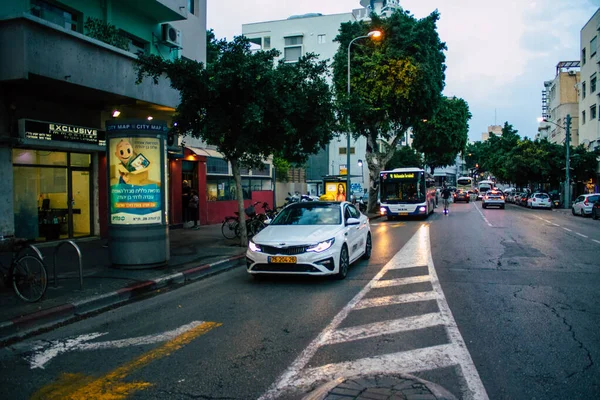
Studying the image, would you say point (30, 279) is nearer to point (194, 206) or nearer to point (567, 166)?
point (194, 206)

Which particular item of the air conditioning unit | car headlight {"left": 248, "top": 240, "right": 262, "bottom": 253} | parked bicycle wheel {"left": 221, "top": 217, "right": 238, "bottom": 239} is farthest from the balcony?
car headlight {"left": 248, "top": 240, "right": 262, "bottom": 253}

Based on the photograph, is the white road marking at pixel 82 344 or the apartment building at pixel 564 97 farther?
the apartment building at pixel 564 97

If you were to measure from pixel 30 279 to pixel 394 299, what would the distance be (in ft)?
18.3

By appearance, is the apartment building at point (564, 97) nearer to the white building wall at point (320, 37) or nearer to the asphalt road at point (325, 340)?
the white building wall at point (320, 37)

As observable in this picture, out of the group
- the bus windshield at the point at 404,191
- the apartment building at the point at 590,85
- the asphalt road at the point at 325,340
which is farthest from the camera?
the apartment building at the point at 590,85

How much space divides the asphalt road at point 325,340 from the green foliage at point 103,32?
8.28m

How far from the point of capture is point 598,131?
41.6 meters

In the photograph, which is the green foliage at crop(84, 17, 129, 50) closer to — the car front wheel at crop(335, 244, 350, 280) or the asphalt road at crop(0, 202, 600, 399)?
the asphalt road at crop(0, 202, 600, 399)

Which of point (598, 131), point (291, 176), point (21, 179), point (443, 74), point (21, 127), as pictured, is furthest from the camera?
point (291, 176)

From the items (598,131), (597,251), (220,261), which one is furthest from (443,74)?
(220,261)

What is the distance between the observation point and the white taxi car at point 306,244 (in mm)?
8742

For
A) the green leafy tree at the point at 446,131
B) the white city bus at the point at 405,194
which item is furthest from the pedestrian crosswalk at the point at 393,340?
the green leafy tree at the point at 446,131

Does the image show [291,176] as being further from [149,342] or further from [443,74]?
[149,342]

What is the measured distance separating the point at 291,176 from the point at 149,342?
41116mm
